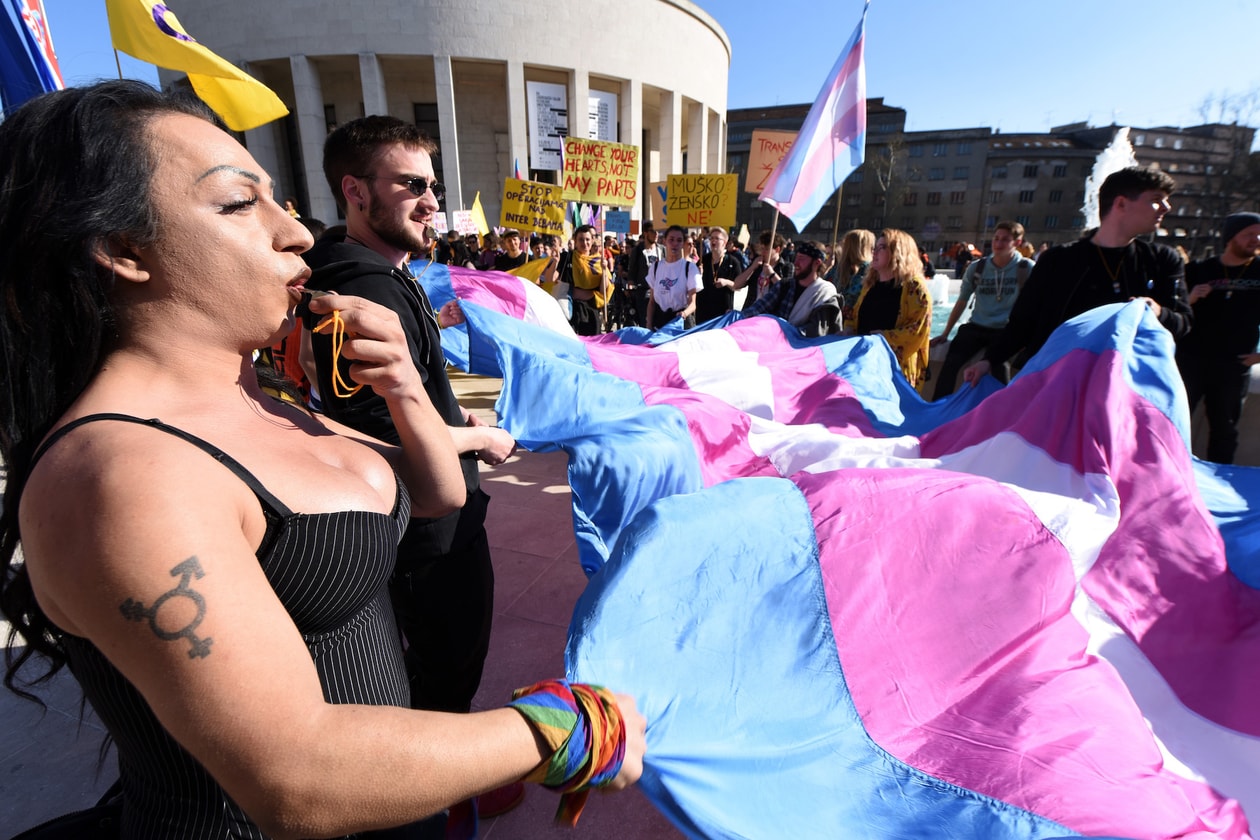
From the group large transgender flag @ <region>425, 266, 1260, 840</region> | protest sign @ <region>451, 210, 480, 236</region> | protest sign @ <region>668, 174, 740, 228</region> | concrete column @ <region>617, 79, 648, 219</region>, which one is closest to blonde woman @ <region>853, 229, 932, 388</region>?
large transgender flag @ <region>425, 266, 1260, 840</region>

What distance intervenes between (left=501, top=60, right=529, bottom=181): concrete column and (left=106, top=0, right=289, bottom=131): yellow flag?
73.6 feet

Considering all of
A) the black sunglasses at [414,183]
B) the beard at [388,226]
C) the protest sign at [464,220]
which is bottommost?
the beard at [388,226]

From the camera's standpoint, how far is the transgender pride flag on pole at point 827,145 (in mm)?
5289

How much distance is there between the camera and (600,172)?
9.51 metres

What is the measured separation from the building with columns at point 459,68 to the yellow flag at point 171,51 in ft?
66.6

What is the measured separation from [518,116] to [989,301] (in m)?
22.5

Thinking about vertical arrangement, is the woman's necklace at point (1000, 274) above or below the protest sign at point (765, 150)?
below

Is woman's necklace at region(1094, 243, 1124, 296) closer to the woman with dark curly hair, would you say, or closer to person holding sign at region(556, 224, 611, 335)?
the woman with dark curly hair

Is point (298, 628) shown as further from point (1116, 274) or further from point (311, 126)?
point (311, 126)

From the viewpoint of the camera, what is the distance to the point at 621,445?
7.63 ft

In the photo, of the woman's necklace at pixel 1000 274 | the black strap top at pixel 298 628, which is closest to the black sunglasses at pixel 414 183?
the black strap top at pixel 298 628

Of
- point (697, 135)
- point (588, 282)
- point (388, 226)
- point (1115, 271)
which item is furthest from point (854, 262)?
point (697, 135)

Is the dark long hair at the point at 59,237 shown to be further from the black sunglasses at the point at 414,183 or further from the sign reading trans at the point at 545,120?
the sign reading trans at the point at 545,120

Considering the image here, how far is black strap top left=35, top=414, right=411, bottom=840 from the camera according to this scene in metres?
0.78
